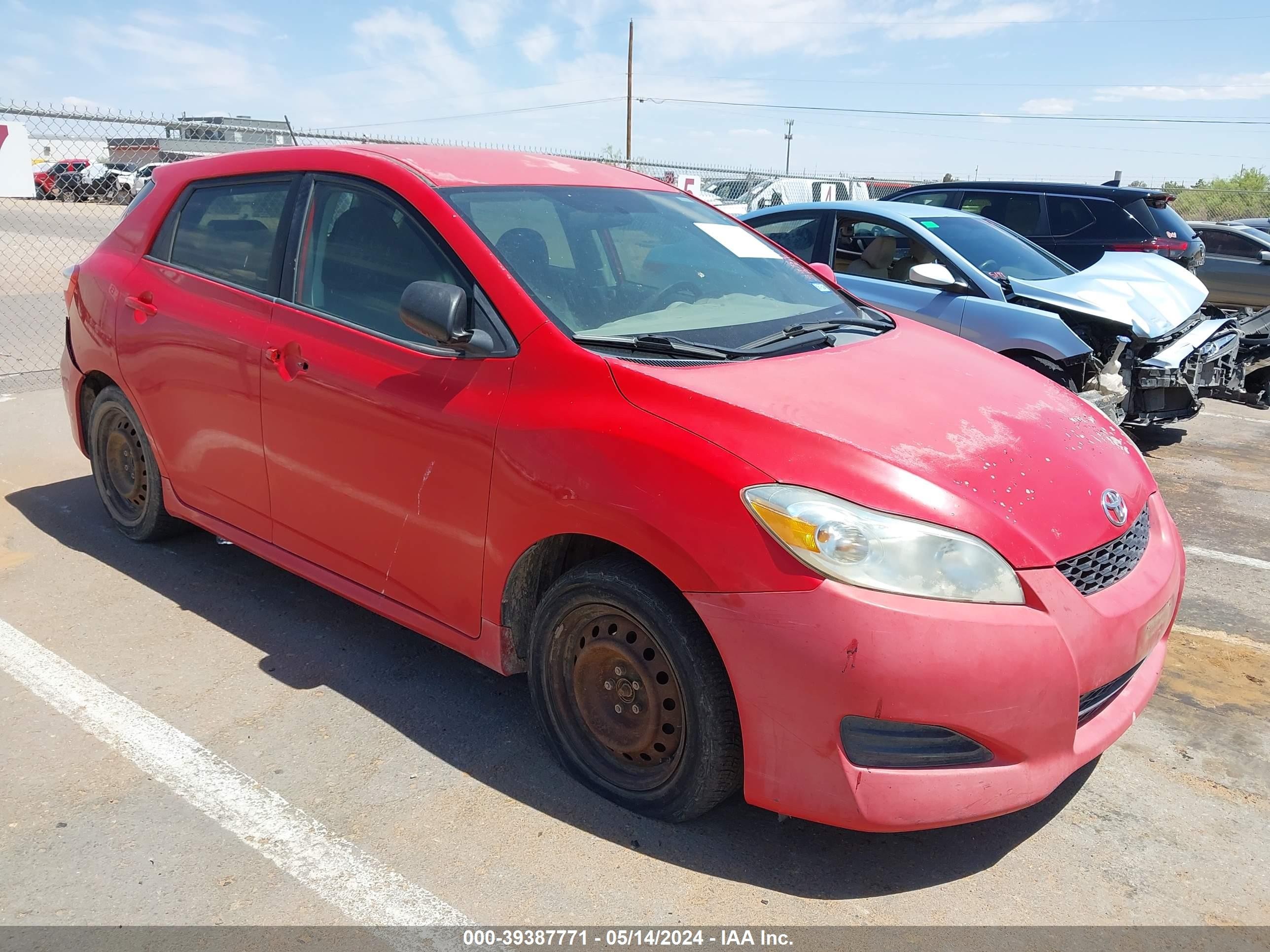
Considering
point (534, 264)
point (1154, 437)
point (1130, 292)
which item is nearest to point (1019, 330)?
point (1130, 292)

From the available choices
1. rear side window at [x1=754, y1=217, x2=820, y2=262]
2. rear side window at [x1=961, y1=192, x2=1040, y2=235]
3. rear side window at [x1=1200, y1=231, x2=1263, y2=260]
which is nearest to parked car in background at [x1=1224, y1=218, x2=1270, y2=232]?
rear side window at [x1=1200, y1=231, x2=1263, y2=260]

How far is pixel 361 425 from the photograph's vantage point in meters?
3.19

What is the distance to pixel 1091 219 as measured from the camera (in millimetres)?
9281

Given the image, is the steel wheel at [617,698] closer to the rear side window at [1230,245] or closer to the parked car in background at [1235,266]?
the parked car in background at [1235,266]

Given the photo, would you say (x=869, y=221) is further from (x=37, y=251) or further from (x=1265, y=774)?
(x=37, y=251)

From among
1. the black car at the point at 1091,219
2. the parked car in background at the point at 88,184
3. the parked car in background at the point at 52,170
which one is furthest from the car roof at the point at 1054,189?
the parked car in background at the point at 52,170

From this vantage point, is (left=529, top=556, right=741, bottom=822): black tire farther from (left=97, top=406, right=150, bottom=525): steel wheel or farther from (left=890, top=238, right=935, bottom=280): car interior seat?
(left=890, top=238, right=935, bottom=280): car interior seat

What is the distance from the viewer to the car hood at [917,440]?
2.39m

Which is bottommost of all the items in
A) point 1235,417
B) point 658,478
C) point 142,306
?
point 1235,417

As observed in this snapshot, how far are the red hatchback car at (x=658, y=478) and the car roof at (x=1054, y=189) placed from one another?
258 inches

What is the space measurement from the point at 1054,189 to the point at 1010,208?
43 cm

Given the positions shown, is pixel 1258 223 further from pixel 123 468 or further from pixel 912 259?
pixel 123 468

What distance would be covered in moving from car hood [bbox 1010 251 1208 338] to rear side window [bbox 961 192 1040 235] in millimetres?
1544

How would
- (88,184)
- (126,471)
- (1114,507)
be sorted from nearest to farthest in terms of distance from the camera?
(1114,507) → (126,471) → (88,184)
